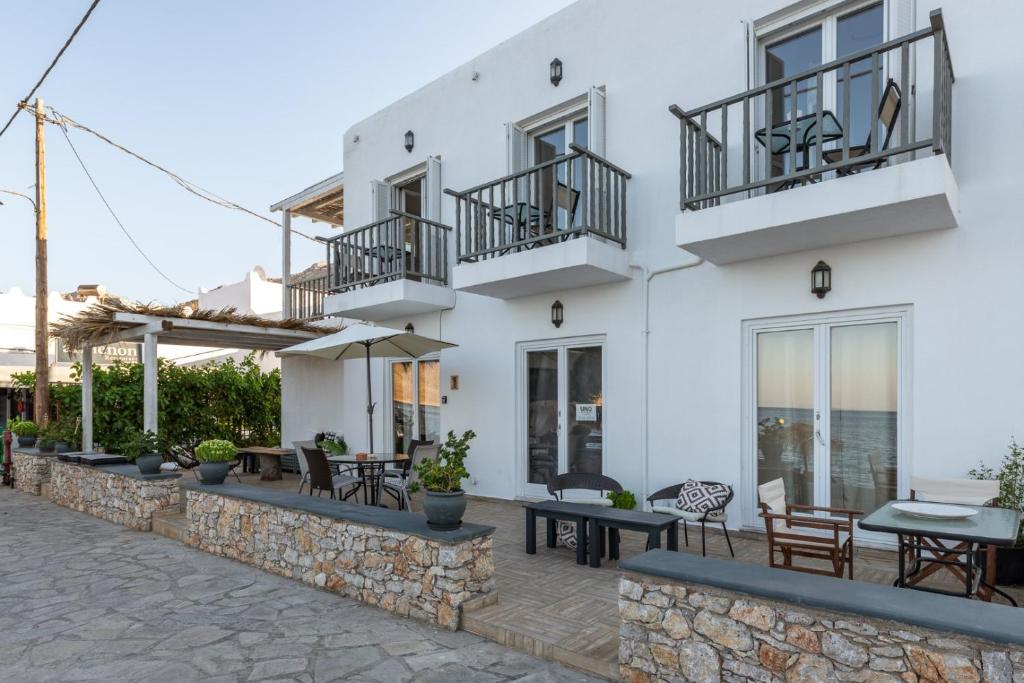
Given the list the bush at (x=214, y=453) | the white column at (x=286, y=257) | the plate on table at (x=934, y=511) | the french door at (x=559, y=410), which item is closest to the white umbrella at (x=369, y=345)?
the french door at (x=559, y=410)

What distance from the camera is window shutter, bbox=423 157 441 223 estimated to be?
9.21 meters

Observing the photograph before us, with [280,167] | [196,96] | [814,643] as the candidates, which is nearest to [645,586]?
[814,643]

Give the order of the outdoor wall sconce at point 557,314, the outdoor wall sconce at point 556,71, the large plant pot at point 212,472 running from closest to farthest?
the large plant pot at point 212,472, the outdoor wall sconce at point 557,314, the outdoor wall sconce at point 556,71

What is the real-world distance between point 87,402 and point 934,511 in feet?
38.3

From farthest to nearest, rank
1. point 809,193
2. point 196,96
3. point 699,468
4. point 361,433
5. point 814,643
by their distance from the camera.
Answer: point 196,96
point 361,433
point 699,468
point 809,193
point 814,643

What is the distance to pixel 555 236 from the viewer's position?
6.72m

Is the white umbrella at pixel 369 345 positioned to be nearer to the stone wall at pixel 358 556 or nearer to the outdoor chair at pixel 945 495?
the stone wall at pixel 358 556

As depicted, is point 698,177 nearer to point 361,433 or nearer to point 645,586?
point 645,586

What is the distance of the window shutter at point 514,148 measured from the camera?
8.20m

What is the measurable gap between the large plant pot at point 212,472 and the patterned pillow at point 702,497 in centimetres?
465

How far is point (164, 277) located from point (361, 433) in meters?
12.6

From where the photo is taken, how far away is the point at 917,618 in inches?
94.7

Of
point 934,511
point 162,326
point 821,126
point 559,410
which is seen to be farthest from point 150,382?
point 934,511

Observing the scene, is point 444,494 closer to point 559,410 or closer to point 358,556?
point 358,556
